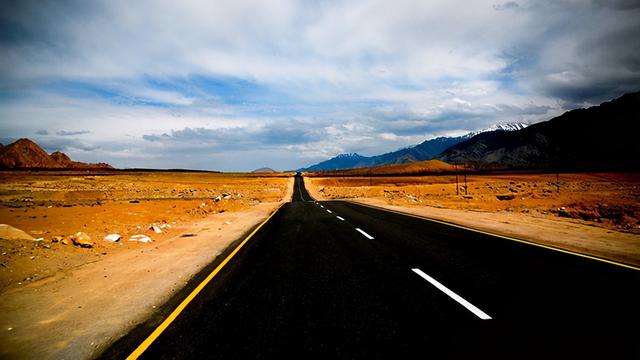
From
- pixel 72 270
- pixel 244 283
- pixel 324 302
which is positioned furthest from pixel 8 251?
pixel 324 302

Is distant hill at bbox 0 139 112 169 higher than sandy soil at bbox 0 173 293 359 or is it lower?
higher

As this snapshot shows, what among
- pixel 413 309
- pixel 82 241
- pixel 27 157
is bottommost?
pixel 82 241

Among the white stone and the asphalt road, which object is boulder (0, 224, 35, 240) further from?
the asphalt road

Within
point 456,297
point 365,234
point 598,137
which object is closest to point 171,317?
point 456,297

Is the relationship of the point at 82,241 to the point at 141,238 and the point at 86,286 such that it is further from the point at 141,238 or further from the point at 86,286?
the point at 86,286

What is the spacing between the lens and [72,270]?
27.6 feet

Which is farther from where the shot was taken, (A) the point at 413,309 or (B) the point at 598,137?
(B) the point at 598,137

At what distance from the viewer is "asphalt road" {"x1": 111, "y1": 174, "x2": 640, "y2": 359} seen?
3748 mm

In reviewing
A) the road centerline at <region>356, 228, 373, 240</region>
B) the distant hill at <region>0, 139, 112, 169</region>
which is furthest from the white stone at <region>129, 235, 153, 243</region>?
the distant hill at <region>0, 139, 112, 169</region>

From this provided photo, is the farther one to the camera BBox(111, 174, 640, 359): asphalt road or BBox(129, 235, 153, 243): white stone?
BBox(129, 235, 153, 243): white stone

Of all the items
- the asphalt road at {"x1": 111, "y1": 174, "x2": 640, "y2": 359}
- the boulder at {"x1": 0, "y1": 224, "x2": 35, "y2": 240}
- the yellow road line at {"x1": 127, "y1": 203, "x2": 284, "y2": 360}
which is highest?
the boulder at {"x1": 0, "y1": 224, "x2": 35, "y2": 240}

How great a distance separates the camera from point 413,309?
478 centimetres

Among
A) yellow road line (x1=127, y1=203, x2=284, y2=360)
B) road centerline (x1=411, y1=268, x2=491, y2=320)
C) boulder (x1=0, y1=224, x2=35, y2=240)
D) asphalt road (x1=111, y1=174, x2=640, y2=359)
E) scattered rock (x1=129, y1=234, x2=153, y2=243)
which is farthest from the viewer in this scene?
scattered rock (x1=129, y1=234, x2=153, y2=243)

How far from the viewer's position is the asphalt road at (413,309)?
375 centimetres
